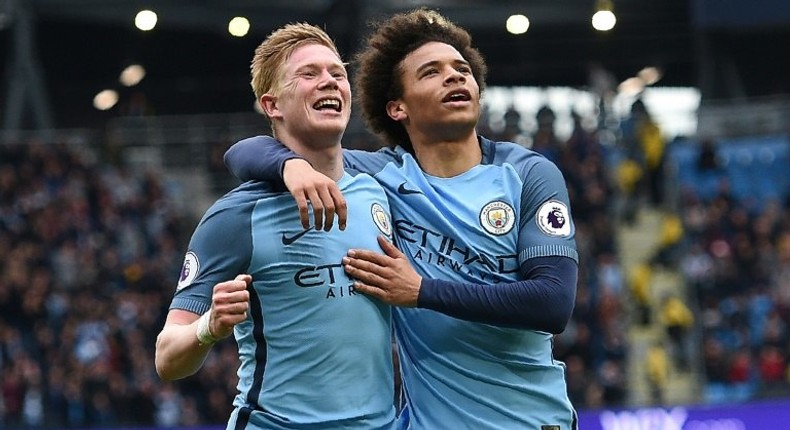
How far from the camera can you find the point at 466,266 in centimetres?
477

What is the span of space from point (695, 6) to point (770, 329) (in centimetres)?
1037

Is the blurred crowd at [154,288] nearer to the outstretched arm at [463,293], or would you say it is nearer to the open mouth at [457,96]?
the open mouth at [457,96]

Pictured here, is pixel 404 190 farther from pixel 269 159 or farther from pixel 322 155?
pixel 269 159

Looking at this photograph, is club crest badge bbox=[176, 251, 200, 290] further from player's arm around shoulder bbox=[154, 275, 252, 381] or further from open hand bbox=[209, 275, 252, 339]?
open hand bbox=[209, 275, 252, 339]

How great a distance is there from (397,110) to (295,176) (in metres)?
0.88

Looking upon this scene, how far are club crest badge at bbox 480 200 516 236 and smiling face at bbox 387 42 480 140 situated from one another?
31 centimetres

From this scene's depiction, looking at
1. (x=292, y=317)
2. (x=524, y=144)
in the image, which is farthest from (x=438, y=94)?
(x=524, y=144)

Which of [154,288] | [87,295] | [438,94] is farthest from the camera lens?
[154,288]

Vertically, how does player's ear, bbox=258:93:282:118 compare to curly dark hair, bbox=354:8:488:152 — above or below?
below

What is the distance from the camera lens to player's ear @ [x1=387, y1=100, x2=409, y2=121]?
5.11 metres

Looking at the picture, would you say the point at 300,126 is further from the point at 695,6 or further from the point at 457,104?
the point at 695,6

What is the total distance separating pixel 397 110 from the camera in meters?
5.14

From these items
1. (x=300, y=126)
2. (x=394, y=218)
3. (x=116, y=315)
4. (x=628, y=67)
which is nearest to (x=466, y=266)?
(x=394, y=218)

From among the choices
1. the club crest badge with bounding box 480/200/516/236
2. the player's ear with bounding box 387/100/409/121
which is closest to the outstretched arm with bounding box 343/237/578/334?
the club crest badge with bounding box 480/200/516/236
